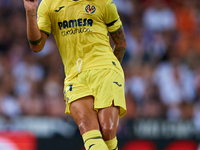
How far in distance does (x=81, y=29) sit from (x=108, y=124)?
1.09 meters

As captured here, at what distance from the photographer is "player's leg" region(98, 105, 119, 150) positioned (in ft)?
12.6

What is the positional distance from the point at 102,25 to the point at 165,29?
6.72m

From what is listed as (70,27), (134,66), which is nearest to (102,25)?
(70,27)

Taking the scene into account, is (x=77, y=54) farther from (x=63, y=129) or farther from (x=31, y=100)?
(x=31, y=100)

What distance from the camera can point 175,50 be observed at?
401 inches

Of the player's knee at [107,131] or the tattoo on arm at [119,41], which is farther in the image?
the tattoo on arm at [119,41]

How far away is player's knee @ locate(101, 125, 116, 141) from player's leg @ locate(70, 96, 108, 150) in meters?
0.07

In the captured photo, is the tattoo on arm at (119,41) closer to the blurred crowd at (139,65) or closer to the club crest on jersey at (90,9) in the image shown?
the club crest on jersey at (90,9)

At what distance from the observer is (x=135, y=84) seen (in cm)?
935

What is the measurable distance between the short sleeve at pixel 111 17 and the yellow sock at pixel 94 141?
126cm

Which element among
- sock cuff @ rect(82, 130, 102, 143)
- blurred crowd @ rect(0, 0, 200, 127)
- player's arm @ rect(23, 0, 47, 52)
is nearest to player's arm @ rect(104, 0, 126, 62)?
player's arm @ rect(23, 0, 47, 52)

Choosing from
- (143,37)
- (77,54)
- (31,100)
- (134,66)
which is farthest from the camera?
(143,37)

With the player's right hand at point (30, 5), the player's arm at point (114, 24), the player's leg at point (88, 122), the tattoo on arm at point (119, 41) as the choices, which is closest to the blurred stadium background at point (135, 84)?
the tattoo on arm at point (119, 41)

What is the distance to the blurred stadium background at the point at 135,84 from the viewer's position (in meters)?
7.15
